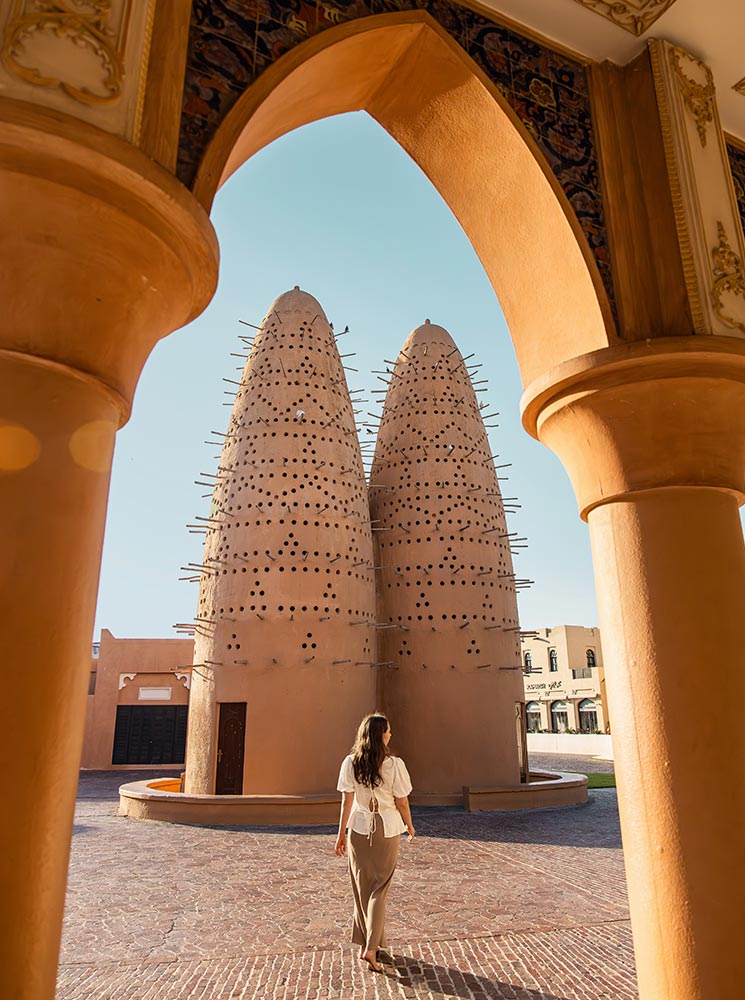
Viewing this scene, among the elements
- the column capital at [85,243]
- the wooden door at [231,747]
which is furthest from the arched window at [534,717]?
the column capital at [85,243]

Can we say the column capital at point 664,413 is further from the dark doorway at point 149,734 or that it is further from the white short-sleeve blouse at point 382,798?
the dark doorway at point 149,734

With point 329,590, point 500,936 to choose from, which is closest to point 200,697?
point 329,590

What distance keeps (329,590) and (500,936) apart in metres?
9.11

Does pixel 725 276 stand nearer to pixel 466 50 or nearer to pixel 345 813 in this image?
pixel 466 50

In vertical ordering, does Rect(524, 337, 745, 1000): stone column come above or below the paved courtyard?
above

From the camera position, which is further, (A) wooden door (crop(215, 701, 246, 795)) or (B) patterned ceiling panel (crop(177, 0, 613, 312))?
(A) wooden door (crop(215, 701, 246, 795))

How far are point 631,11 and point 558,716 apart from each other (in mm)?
39399

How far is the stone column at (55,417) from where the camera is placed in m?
1.92

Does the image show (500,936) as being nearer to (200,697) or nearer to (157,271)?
(157,271)

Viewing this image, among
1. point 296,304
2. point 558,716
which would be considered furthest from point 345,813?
point 558,716

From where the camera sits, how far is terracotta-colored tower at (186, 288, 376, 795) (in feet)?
44.6

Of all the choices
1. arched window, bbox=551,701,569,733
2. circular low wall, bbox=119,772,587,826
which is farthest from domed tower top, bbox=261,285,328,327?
arched window, bbox=551,701,569,733

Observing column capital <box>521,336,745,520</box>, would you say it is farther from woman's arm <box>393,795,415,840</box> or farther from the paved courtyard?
the paved courtyard

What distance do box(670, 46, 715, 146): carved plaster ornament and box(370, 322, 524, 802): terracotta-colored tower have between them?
1249 cm
